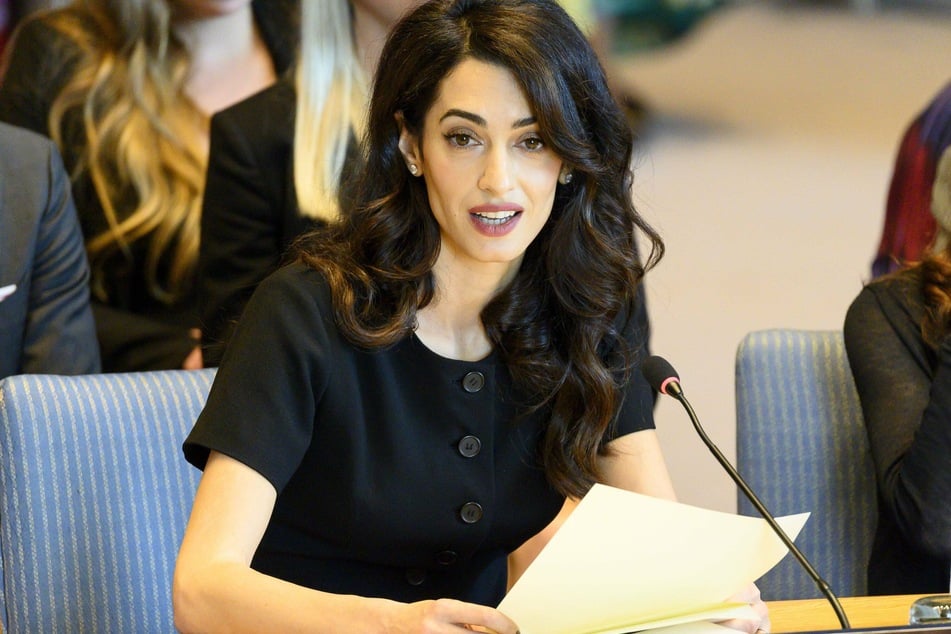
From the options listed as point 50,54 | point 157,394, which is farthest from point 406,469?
point 50,54

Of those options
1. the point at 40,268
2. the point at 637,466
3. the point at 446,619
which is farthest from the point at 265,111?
the point at 446,619

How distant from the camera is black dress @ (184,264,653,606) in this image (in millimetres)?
1655

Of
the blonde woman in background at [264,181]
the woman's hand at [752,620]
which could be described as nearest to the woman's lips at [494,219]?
the woman's hand at [752,620]

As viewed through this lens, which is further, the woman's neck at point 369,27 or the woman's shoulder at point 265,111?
the woman's neck at point 369,27

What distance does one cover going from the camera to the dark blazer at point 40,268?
2.34 meters

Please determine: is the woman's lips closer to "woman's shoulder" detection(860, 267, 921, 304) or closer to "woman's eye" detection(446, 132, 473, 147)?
"woman's eye" detection(446, 132, 473, 147)

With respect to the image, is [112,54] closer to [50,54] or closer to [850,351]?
[50,54]

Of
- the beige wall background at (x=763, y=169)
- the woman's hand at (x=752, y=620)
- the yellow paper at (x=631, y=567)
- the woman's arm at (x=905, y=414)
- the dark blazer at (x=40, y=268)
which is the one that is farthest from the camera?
the beige wall background at (x=763, y=169)

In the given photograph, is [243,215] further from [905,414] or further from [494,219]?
[905,414]

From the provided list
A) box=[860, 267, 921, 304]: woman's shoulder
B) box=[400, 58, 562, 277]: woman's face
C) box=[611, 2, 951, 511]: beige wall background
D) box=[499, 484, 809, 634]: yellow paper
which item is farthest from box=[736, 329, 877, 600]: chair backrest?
box=[611, 2, 951, 511]: beige wall background

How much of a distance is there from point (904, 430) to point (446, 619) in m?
0.95

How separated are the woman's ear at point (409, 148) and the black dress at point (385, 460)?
0.62 feet

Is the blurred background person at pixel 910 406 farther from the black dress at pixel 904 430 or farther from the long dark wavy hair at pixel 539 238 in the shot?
the long dark wavy hair at pixel 539 238

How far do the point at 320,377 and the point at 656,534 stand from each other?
52cm
